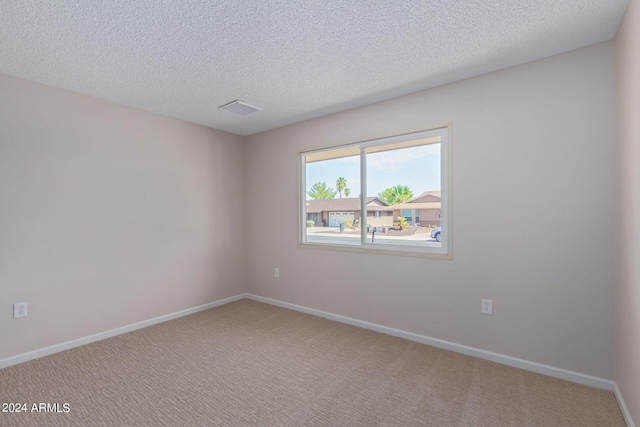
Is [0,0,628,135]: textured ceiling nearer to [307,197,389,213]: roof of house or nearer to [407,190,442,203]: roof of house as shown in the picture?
[407,190,442,203]: roof of house

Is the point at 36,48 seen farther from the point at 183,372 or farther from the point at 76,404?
the point at 183,372

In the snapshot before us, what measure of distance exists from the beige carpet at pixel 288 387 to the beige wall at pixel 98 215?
499 millimetres

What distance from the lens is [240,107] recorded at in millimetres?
3301

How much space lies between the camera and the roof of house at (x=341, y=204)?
10.9 ft

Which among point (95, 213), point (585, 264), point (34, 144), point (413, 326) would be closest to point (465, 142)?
point (585, 264)

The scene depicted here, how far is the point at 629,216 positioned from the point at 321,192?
2.78m

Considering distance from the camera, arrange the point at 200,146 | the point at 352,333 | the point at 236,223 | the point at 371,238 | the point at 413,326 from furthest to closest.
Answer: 1. the point at 236,223
2. the point at 200,146
3. the point at 371,238
4. the point at 352,333
5. the point at 413,326

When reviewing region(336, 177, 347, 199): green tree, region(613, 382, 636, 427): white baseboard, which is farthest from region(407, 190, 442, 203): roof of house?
region(613, 382, 636, 427): white baseboard

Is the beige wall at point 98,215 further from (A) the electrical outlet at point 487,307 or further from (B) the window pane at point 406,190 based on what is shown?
(A) the electrical outlet at point 487,307

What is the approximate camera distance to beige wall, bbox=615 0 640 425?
5.29ft

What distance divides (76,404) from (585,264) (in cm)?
366

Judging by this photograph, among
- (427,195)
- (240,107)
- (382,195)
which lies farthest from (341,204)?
(240,107)

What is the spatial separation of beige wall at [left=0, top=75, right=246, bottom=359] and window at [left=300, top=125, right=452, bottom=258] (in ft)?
4.76

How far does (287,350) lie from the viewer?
109 inches
